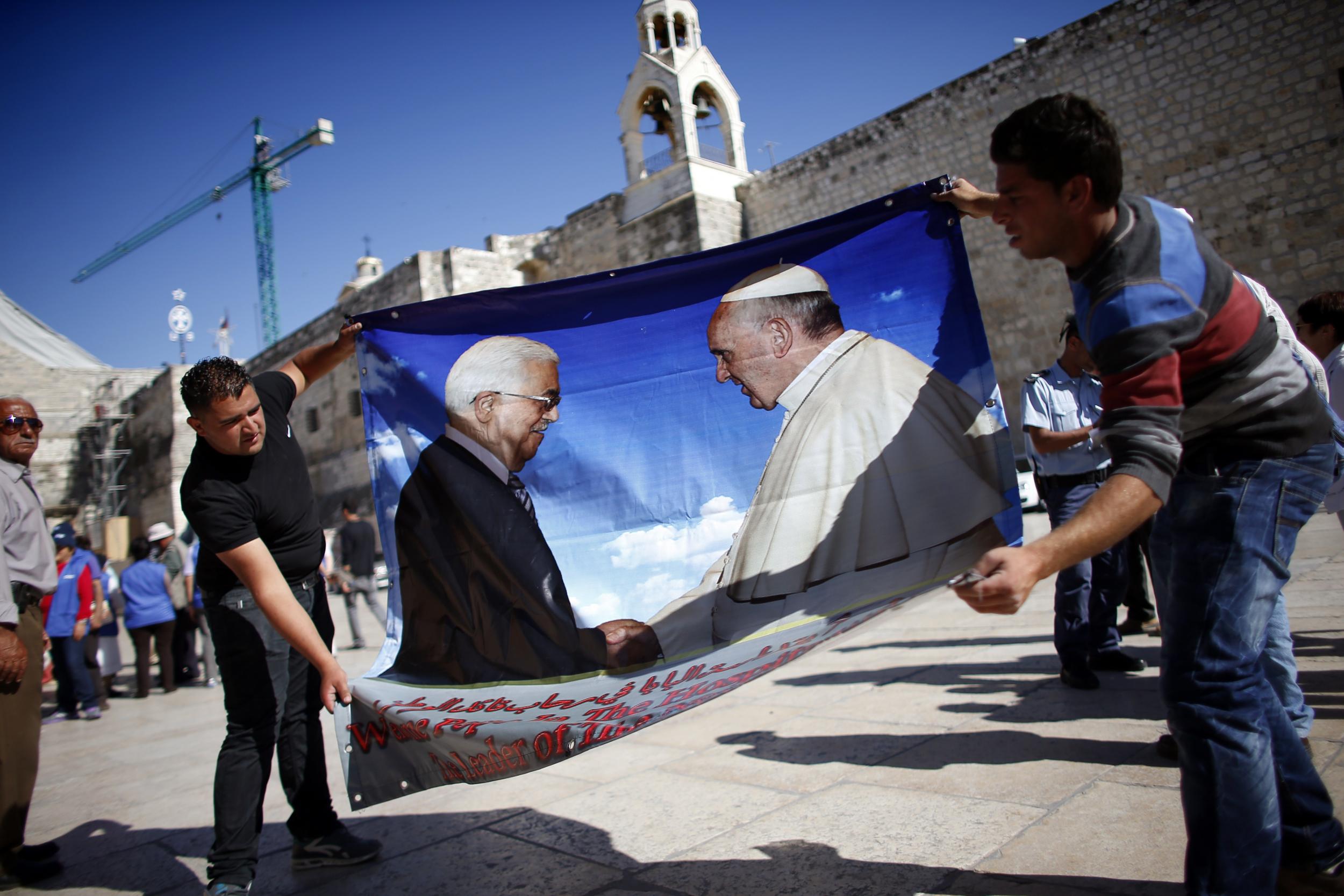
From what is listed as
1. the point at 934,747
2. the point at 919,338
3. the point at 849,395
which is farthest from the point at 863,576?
the point at 934,747

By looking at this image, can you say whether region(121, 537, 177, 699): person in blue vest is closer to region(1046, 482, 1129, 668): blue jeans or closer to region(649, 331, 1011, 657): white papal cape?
region(649, 331, 1011, 657): white papal cape

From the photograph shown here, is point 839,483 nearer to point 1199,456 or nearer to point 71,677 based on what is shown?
point 1199,456

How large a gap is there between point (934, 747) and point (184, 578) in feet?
26.2

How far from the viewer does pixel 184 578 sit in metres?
8.31

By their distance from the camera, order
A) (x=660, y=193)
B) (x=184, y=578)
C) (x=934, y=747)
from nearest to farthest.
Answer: (x=934, y=747), (x=184, y=578), (x=660, y=193)

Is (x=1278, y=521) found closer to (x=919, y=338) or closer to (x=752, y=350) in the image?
(x=919, y=338)

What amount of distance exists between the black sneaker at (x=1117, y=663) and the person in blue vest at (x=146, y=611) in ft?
26.1

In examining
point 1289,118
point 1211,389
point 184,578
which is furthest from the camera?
point 1289,118

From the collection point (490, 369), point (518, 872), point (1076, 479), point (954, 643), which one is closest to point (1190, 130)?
point (954, 643)

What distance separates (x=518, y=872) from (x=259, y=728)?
958mm

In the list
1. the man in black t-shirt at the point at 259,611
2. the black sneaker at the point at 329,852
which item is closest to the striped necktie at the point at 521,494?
the man in black t-shirt at the point at 259,611

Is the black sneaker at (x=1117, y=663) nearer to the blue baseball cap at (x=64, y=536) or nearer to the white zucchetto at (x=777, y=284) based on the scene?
the white zucchetto at (x=777, y=284)

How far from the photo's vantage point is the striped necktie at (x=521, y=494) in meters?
2.70

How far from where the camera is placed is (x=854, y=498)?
240cm
